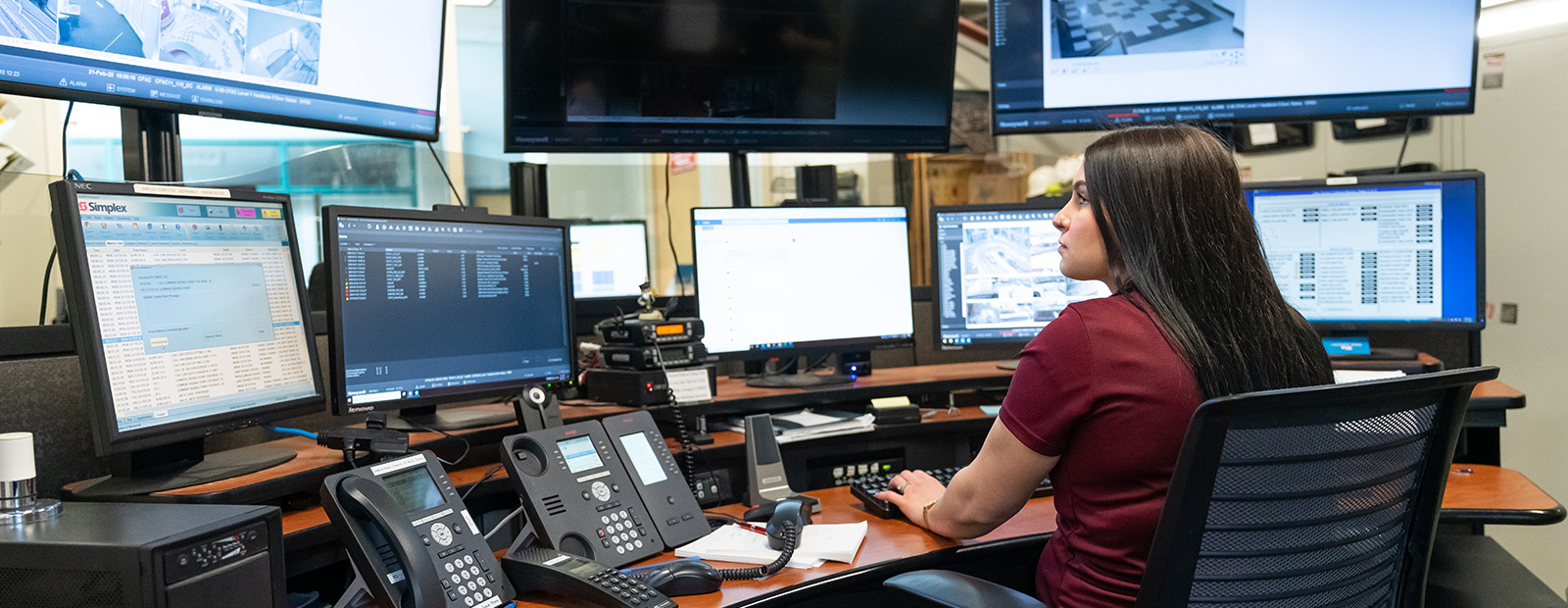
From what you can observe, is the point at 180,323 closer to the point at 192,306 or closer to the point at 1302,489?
the point at 192,306

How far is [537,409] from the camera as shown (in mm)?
1536

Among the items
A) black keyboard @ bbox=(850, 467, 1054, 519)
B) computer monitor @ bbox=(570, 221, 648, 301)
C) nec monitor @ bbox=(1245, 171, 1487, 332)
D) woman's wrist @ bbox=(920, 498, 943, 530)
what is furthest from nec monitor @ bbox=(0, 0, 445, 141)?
computer monitor @ bbox=(570, 221, 648, 301)

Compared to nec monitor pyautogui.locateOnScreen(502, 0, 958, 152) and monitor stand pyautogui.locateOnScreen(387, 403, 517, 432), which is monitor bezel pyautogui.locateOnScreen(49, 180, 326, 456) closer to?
monitor stand pyautogui.locateOnScreen(387, 403, 517, 432)

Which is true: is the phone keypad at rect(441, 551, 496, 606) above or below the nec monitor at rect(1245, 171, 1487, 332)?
below

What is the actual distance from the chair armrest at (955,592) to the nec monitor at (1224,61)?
1.49 meters

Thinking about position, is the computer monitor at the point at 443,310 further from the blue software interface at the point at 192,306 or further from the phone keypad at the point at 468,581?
the phone keypad at the point at 468,581

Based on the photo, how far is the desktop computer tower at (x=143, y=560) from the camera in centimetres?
86

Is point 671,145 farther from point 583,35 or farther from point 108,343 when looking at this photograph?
point 108,343

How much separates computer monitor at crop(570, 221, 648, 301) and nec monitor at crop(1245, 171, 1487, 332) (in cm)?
245

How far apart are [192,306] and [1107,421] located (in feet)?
3.75

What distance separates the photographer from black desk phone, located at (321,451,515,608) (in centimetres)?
111

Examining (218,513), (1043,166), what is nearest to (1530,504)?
(218,513)

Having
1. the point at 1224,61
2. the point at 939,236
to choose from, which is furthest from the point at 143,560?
the point at 1224,61

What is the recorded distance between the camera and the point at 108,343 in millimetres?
1140
